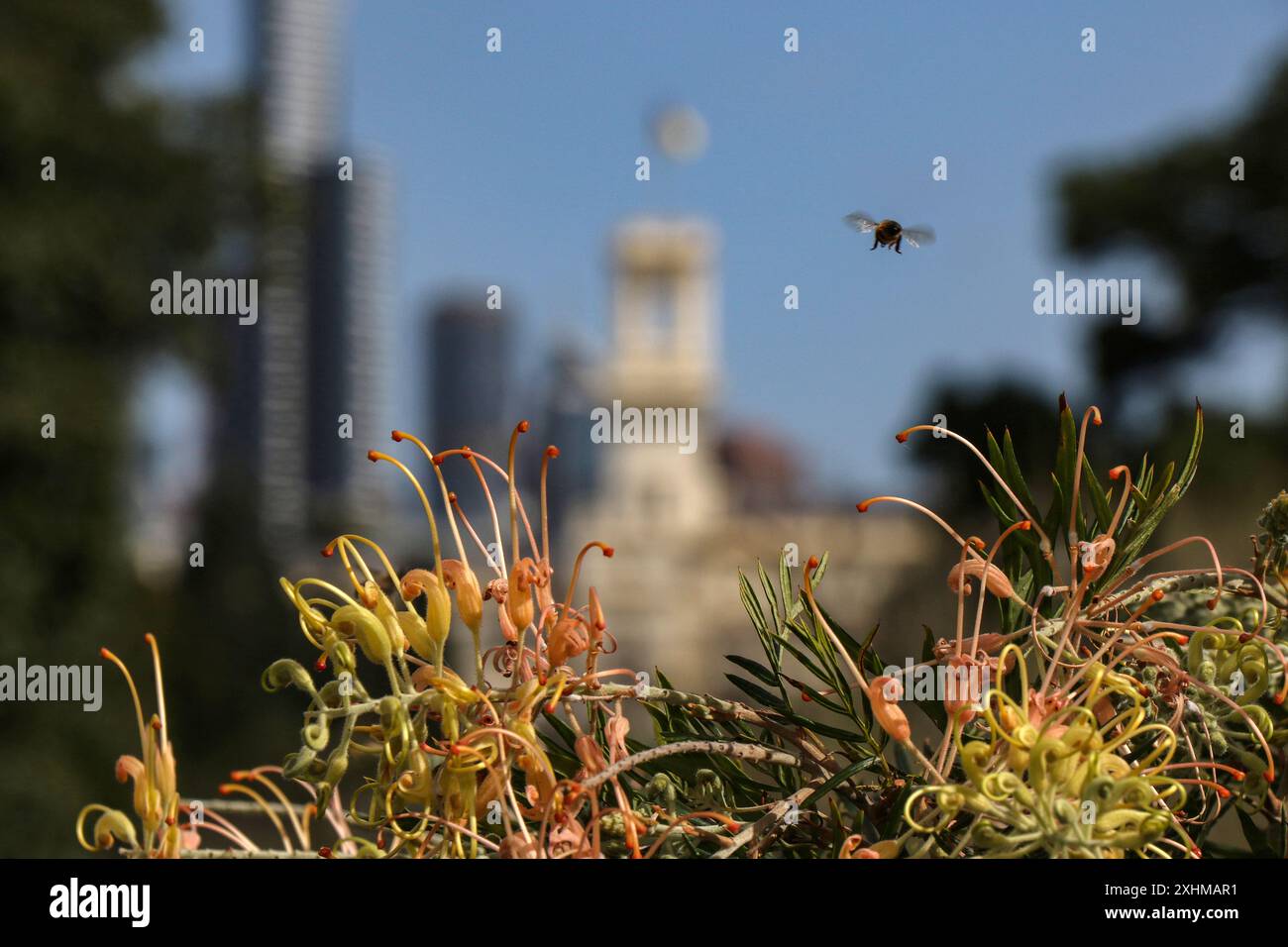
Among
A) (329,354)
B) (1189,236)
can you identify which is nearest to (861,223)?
(1189,236)

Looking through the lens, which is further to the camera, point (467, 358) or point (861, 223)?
point (467, 358)

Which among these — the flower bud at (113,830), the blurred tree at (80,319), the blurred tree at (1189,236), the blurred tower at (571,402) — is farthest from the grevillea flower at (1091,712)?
the blurred tower at (571,402)

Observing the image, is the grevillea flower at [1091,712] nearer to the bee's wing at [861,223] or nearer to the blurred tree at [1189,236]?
the bee's wing at [861,223]

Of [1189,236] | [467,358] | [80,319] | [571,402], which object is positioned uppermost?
[467,358]

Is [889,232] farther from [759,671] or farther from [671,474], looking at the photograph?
[671,474]

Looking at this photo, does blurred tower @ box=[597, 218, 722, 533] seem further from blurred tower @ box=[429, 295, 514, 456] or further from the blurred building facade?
blurred tower @ box=[429, 295, 514, 456]

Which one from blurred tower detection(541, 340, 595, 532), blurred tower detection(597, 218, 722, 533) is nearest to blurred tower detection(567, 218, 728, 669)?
blurred tower detection(597, 218, 722, 533)

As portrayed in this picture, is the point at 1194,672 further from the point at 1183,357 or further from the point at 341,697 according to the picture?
the point at 1183,357

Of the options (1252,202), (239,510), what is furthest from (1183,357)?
(239,510)

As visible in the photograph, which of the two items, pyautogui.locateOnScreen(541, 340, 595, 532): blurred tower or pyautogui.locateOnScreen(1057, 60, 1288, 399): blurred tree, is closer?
pyautogui.locateOnScreen(1057, 60, 1288, 399): blurred tree
